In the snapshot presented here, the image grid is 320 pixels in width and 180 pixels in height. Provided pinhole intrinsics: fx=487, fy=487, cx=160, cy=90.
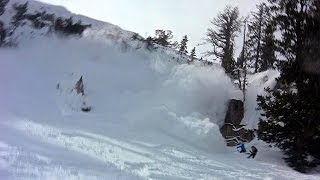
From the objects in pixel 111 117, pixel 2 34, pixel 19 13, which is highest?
pixel 19 13

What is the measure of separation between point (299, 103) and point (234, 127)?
797 cm

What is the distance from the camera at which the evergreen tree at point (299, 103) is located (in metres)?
18.9

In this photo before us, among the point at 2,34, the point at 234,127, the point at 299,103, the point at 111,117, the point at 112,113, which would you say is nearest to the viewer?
the point at 299,103

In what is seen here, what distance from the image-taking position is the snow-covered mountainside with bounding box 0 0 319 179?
11.6 m

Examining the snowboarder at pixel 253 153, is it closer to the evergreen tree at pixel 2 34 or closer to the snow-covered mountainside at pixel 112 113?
the snow-covered mountainside at pixel 112 113

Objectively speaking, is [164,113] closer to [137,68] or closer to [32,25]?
[137,68]

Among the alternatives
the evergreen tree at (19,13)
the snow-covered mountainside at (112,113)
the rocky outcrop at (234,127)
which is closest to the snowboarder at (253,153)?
the snow-covered mountainside at (112,113)

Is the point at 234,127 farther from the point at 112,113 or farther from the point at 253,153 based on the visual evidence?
the point at 112,113

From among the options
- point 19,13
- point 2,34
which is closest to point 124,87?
point 2,34

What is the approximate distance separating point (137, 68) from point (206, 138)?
37.5ft

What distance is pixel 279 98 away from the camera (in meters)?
19.3

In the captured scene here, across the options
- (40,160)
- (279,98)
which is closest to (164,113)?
(279,98)

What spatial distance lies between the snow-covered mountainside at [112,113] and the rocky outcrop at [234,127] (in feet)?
1.72

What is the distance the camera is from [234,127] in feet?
87.6
